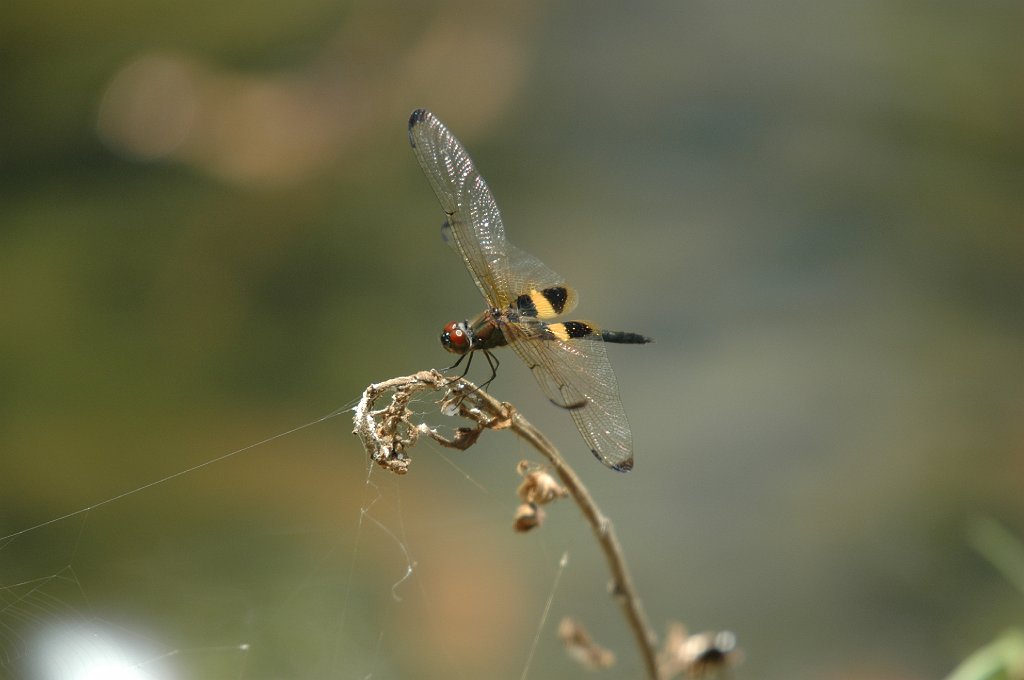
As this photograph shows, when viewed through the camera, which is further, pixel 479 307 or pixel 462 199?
pixel 479 307

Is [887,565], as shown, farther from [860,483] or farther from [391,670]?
[391,670]

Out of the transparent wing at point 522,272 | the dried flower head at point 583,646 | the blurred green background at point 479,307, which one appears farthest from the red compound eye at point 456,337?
the dried flower head at point 583,646

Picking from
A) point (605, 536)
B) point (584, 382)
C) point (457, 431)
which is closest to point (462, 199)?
point (584, 382)

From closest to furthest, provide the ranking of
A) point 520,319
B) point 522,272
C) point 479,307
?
point 520,319 → point 522,272 → point 479,307

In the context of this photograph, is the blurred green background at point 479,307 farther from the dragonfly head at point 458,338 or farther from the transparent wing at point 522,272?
the transparent wing at point 522,272

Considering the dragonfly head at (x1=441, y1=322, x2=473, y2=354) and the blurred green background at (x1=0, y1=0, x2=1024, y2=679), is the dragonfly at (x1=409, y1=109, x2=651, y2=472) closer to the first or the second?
the dragonfly head at (x1=441, y1=322, x2=473, y2=354)

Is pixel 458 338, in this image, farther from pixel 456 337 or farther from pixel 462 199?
pixel 462 199

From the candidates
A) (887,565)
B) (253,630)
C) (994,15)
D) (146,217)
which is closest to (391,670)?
(253,630)
